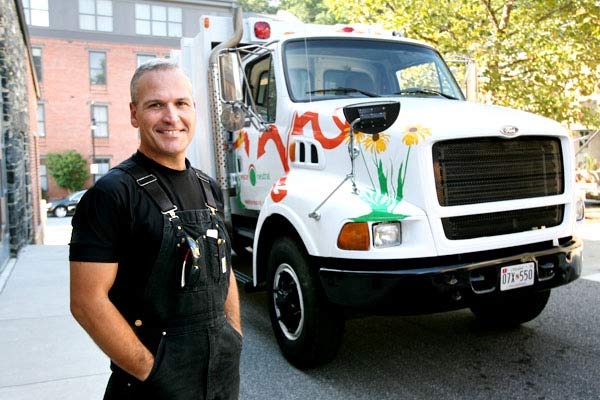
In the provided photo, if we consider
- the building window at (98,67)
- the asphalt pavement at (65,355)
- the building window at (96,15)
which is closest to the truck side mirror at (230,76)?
the asphalt pavement at (65,355)

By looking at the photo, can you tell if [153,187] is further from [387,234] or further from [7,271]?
[7,271]

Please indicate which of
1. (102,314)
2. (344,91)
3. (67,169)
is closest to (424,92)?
(344,91)

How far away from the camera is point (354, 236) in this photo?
3.54 meters

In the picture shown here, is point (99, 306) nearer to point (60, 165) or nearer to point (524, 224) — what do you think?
point (524, 224)

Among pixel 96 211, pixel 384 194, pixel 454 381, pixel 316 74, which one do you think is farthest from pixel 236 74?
pixel 96 211

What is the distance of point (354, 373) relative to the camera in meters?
4.12

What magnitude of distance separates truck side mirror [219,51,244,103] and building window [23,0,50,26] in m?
38.6

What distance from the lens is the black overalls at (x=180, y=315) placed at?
1732 millimetres

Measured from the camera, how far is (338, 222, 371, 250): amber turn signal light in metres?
3.51

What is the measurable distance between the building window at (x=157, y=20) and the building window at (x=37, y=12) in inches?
234

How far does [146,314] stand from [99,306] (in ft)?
0.52

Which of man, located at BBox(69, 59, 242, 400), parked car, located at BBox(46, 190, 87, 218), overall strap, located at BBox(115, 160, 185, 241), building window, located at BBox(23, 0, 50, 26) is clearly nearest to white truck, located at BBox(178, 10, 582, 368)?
man, located at BBox(69, 59, 242, 400)

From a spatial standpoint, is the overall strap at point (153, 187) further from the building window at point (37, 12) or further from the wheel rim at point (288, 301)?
the building window at point (37, 12)

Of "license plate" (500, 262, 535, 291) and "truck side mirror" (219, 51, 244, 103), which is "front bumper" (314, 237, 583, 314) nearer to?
"license plate" (500, 262, 535, 291)
